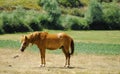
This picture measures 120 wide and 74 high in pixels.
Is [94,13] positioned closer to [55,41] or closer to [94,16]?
[94,16]

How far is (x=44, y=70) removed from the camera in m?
23.5

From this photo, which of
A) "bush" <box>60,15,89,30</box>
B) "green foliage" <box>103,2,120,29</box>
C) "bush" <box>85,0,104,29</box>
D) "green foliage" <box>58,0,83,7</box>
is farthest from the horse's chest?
"green foliage" <box>58,0,83,7</box>

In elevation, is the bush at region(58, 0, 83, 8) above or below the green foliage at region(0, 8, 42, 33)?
below

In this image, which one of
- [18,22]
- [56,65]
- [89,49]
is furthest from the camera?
[18,22]

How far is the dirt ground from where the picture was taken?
75.2 ft

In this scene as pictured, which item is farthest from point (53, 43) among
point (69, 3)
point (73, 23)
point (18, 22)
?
point (69, 3)

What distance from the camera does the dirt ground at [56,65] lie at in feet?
75.2

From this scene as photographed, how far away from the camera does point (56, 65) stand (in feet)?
87.8

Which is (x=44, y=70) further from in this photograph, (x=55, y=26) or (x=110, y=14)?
(x=110, y=14)

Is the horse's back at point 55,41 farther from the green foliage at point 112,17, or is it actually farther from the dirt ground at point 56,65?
the green foliage at point 112,17

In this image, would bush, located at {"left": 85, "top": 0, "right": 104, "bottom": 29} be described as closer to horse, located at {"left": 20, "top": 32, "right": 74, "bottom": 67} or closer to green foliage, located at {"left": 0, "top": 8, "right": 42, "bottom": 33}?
green foliage, located at {"left": 0, "top": 8, "right": 42, "bottom": 33}

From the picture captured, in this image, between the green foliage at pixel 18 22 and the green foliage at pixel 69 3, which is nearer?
the green foliage at pixel 18 22

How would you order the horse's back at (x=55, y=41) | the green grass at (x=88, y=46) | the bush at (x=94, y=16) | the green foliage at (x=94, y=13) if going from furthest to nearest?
the green foliage at (x=94, y=13) < the bush at (x=94, y=16) < the green grass at (x=88, y=46) < the horse's back at (x=55, y=41)

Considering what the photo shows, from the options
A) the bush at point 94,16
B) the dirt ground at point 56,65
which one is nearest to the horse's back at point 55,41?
the dirt ground at point 56,65
